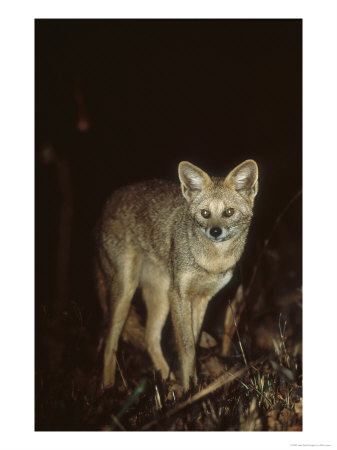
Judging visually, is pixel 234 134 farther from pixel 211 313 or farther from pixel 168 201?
pixel 211 313

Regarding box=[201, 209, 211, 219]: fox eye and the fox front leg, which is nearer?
box=[201, 209, 211, 219]: fox eye

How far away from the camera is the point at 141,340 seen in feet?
21.8

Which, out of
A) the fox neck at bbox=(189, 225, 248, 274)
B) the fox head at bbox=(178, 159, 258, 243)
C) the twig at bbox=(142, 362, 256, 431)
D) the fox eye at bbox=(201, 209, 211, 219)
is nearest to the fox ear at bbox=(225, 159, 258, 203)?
the fox head at bbox=(178, 159, 258, 243)

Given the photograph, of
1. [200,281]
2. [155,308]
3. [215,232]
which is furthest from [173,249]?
[155,308]

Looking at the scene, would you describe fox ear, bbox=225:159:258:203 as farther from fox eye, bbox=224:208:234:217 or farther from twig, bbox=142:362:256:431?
twig, bbox=142:362:256:431

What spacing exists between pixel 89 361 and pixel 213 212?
2264 mm

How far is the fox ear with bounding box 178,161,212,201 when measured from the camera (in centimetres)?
518

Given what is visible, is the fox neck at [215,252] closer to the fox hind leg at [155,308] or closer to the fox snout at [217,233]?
the fox snout at [217,233]

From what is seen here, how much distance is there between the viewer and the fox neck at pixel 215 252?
5402 mm

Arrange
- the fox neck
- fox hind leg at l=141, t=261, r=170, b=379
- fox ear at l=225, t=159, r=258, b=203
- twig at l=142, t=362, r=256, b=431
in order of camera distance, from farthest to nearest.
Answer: fox hind leg at l=141, t=261, r=170, b=379 → the fox neck → fox ear at l=225, t=159, r=258, b=203 → twig at l=142, t=362, r=256, b=431

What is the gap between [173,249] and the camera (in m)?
5.73

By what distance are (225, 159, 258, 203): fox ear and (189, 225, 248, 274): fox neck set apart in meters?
0.49

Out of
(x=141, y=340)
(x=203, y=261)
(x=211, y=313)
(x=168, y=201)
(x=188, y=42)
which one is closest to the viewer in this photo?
(x=188, y=42)
